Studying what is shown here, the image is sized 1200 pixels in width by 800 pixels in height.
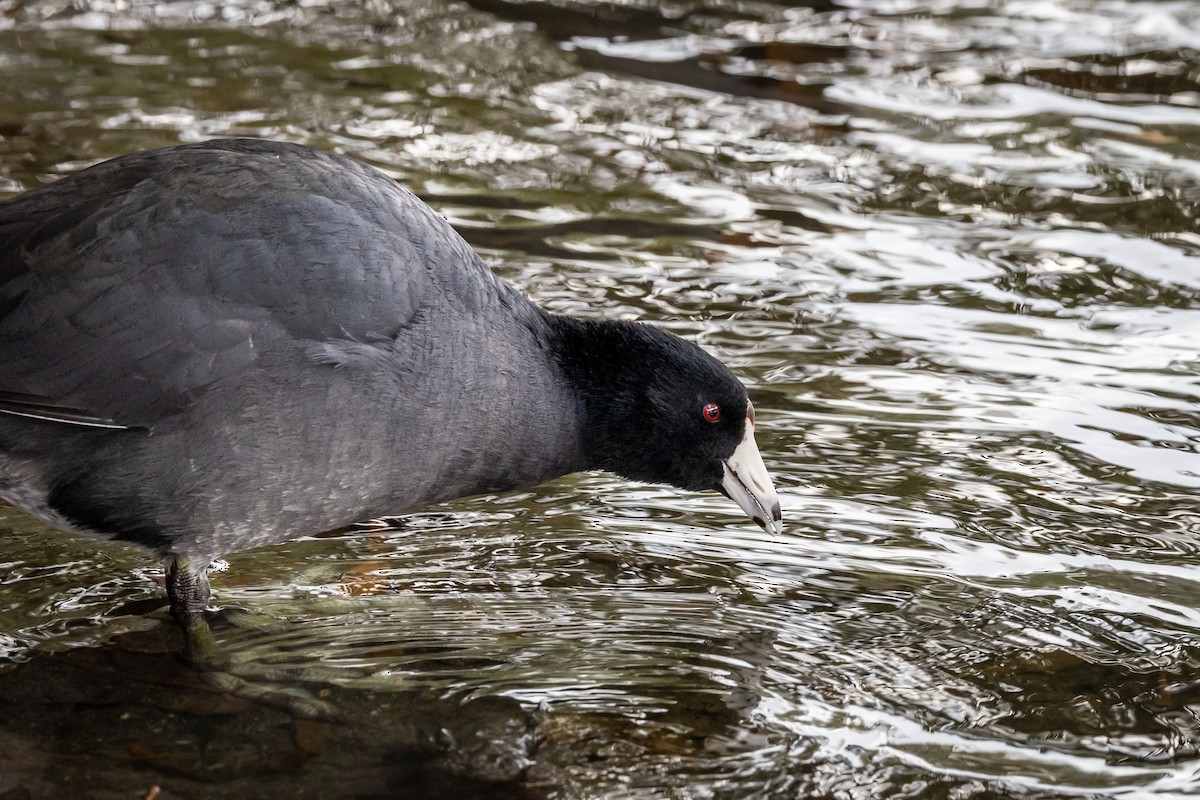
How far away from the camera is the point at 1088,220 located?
283 inches

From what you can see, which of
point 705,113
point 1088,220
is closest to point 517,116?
point 705,113

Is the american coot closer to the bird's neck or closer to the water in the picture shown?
the bird's neck

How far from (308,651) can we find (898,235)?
3.85 metres

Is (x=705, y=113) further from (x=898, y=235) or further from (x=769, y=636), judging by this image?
(x=769, y=636)

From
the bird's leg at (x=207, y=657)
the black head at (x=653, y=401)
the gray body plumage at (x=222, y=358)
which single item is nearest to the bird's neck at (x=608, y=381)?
the black head at (x=653, y=401)

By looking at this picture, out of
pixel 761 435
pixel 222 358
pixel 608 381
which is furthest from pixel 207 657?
pixel 761 435

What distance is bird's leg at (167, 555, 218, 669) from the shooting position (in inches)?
168

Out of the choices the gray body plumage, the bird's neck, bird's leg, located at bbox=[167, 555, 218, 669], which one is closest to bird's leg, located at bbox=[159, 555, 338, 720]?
bird's leg, located at bbox=[167, 555, 218, 669]

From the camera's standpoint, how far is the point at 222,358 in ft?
13.0

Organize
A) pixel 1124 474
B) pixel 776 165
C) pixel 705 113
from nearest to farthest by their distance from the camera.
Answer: pixel 1124 474, pixel 776 165, pixel 705 113

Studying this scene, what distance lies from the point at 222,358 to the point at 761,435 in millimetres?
2131

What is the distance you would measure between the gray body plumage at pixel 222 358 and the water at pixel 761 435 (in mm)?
471

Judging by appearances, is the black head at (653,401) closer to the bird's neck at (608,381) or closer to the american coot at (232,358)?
the bird's neck at (608,381)

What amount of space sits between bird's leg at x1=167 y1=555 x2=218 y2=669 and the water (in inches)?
3.1
